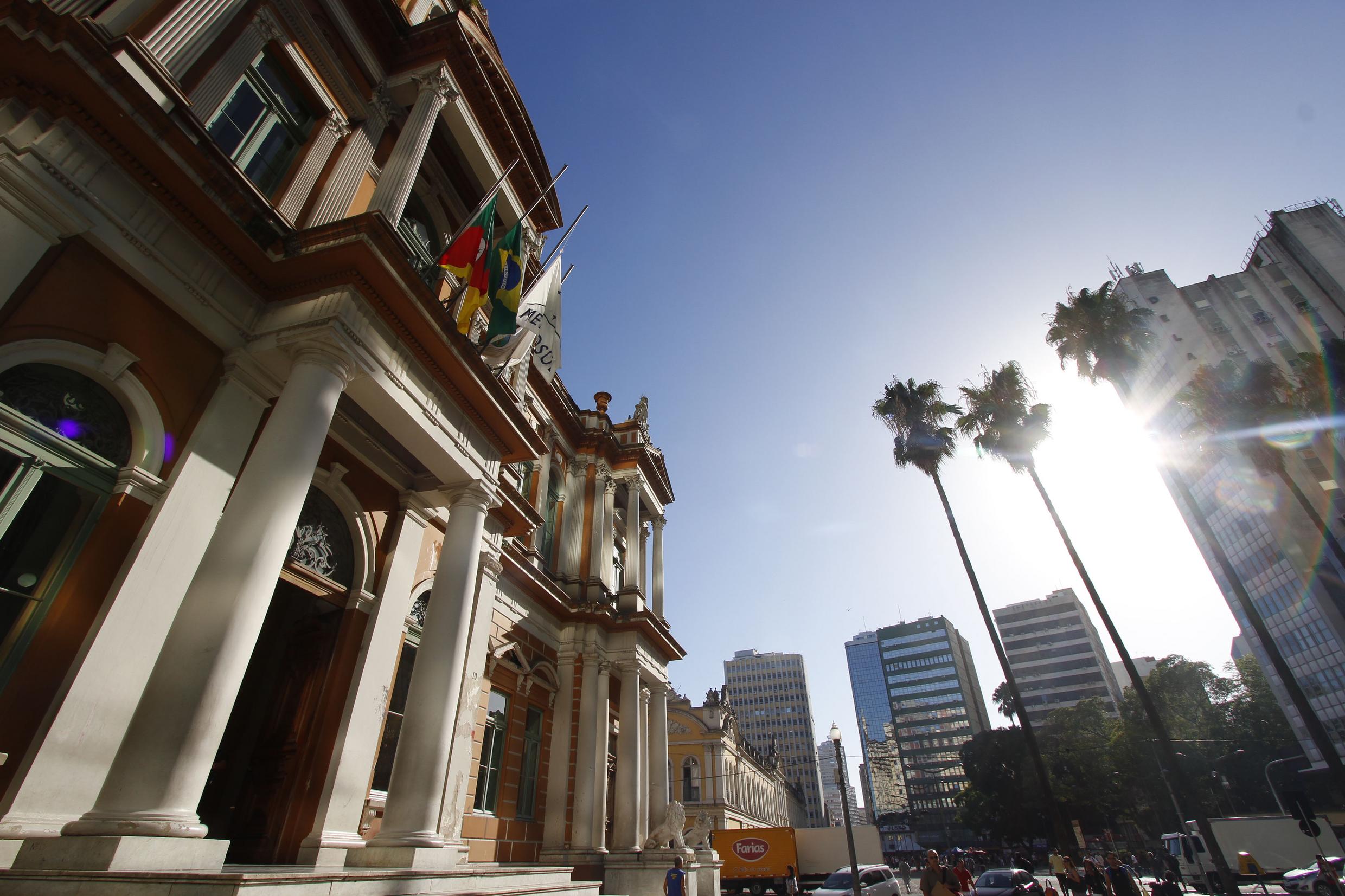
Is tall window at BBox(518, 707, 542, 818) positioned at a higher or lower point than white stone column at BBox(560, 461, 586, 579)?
lower

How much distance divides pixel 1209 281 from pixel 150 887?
224 feet

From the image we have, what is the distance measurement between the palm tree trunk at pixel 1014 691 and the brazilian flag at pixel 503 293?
16.9 m

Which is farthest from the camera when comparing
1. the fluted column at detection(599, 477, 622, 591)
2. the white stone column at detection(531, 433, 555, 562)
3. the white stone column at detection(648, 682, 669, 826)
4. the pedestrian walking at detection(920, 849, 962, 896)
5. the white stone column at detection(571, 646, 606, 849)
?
the fluted column at detection(599, 477, 622, 591)

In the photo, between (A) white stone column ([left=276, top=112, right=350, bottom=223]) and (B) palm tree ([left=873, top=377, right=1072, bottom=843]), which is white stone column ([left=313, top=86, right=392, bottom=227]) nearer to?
(A) white stone column ([left=276, top=112, right=350, bottom=223])

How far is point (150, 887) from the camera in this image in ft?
12.1

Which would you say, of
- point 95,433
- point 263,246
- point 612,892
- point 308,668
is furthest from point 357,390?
point 612,892

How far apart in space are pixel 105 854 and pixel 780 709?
458 ft

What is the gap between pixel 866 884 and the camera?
18469 mm

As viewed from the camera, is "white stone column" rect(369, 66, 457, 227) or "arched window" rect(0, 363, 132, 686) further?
"white stone column" rect(369, 66, 457, 227)

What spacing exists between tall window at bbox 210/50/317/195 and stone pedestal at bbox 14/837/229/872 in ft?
23.1

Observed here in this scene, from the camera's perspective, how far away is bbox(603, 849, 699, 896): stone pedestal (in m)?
14.5

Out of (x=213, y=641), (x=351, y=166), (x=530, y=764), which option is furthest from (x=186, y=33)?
(x=530, y=764)

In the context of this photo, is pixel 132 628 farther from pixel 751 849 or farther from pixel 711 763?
pixel 711 763

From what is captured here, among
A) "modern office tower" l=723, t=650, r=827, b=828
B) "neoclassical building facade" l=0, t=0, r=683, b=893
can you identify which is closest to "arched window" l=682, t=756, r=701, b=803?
"neoclassical building facade" l=0, t=0, r=683, b=893
